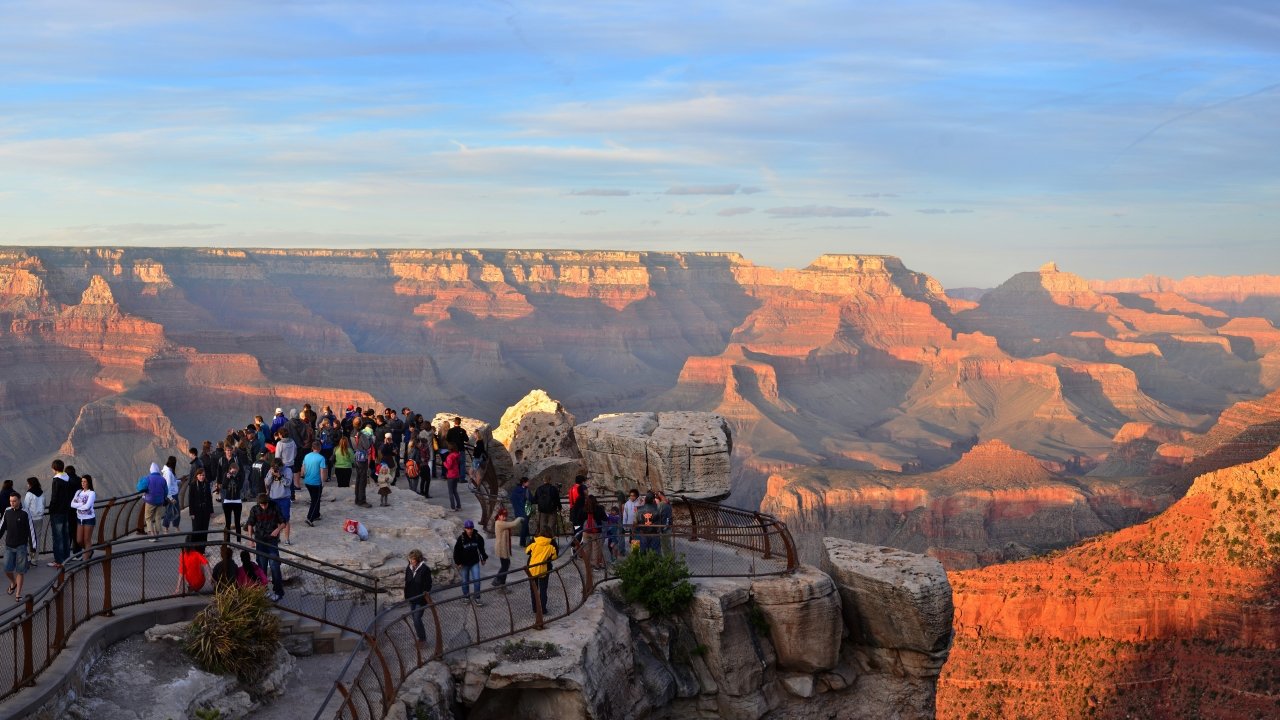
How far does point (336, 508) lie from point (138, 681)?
9598 millimetres

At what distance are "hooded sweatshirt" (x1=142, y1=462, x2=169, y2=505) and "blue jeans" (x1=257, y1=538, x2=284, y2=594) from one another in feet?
11.8

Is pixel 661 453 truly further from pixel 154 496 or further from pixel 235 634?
pixel 235 634

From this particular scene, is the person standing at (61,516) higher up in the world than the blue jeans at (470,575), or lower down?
higher up

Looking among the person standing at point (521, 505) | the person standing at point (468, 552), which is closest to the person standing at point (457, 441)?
the person standing at point (521, 505)

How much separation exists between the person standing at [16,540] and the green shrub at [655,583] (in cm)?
1030

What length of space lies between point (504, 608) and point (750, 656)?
5.39 m

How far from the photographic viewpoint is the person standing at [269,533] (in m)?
18.9

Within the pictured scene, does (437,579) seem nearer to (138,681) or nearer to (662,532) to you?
(662,532)

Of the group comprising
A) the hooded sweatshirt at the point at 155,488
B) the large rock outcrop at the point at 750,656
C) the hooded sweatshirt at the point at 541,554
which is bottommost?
the large rock outcrop at the point at 750,656

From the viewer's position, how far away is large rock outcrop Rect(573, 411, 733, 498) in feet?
90.3

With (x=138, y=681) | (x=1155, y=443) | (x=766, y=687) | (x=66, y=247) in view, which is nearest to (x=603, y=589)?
(x=766, y=687)

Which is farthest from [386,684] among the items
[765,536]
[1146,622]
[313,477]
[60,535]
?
[1146,622]

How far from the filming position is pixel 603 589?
21969mm

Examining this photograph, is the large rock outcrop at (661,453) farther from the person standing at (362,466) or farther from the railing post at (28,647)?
the railing post at (28,647)
